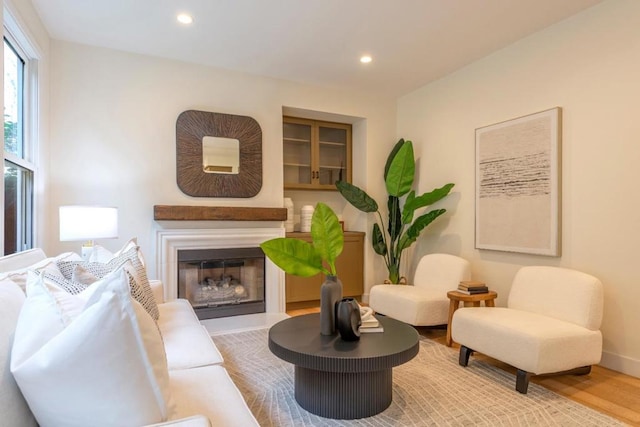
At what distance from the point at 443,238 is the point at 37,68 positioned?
4155 millimetres

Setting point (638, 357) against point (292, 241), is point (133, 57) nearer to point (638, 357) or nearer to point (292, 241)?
point (292, 241)

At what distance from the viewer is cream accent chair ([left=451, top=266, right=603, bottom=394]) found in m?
2.22

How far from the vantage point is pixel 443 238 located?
417 cm

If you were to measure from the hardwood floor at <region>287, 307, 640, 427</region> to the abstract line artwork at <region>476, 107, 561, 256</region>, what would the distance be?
3.13ft

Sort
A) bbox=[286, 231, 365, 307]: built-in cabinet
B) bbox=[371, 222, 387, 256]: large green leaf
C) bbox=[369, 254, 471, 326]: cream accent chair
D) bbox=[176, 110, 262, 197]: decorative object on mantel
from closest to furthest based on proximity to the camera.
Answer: bbox=[369, 254, 471, 326]: cream accent chair
bbox=[176, 110, 262, 197]: decorative object on mantel
bbox=[286, 231, 365, 307]: built-in cabinet
bbox=[371, 222, 387, 256]: large green leaf

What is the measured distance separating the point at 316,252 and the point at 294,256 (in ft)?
0.44

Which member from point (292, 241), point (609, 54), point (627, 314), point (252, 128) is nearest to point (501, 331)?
point (627, 314)

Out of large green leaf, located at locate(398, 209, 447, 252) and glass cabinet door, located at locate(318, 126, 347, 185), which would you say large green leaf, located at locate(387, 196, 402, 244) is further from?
glass cabinet door, located at locate(318, 126, 347, 185)

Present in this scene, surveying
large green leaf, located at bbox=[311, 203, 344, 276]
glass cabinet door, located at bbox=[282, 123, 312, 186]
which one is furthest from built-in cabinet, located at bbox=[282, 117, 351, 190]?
large green leaf, located at bbox=[311, 203, 344, 276]

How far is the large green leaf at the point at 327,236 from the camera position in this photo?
2193 millimetres

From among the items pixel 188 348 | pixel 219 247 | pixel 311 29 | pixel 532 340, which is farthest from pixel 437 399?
pixel 311 29

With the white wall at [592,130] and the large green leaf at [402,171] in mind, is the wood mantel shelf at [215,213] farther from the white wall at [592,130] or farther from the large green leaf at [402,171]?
the white wall at [592,130]

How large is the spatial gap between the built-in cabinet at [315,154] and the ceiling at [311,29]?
35.9 inches

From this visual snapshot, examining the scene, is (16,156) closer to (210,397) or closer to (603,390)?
(210,397)
